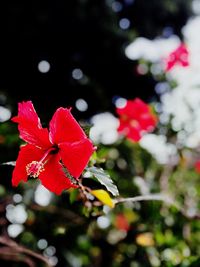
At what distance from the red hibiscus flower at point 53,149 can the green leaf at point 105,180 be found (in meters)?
0.07

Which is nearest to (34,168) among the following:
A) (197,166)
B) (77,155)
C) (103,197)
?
(77,155)

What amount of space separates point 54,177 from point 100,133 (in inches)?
71.8

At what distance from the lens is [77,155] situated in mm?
891

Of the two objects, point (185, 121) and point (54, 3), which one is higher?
point (54, 3)

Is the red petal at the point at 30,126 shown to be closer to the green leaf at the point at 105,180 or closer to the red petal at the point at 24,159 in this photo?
the red petal at the point at 24,159

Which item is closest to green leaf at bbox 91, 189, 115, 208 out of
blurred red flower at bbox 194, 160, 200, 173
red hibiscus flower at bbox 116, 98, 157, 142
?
red hibiscus flower at bbox 116, 98, 157, 142

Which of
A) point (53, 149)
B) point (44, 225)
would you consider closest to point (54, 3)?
point (44, 225)

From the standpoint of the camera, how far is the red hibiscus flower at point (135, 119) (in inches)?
91.7

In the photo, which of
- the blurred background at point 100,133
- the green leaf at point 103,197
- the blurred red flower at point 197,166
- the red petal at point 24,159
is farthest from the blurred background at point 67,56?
the red petal at point 24,159

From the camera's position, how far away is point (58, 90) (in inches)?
146

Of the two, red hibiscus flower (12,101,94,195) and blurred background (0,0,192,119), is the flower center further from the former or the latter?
blurred background (0,0,192,119)

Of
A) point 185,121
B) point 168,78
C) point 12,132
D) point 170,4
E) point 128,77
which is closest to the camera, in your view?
point 12,132

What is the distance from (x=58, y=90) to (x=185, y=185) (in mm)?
1541

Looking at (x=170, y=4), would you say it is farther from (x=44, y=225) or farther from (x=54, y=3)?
(x=44, y=225)
